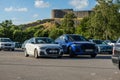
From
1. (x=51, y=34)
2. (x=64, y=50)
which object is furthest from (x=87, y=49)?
(x=51, y=34)

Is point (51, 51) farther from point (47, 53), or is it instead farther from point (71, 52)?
point (71, 52)

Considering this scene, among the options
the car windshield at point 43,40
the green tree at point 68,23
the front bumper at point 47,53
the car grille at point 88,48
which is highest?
the green tree at point 68,23

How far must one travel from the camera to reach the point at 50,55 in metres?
26.7

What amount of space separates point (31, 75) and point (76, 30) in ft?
239

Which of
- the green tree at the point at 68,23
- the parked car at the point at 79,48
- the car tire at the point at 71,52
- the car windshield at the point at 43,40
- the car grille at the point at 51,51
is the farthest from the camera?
the green tree at the point at 68,23

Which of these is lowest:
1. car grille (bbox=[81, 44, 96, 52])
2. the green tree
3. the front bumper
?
the front bumper

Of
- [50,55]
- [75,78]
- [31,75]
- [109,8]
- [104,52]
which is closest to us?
[75,78]

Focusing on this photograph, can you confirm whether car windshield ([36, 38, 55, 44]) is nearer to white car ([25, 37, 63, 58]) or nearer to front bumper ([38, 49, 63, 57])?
white car ([25, 37, 63, 58])

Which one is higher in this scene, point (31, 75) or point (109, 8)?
point (109, 8)

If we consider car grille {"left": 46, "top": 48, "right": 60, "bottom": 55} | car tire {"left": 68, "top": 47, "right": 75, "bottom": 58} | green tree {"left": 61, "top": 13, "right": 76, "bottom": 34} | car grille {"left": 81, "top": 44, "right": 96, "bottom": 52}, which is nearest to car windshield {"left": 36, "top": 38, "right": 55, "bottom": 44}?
car tire {"left": 68, "top": 47, "right": 75, "bottom": 58}

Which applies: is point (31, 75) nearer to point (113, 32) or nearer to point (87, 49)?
point (87, 49)

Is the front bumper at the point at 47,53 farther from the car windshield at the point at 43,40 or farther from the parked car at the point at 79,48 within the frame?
the parked car at the point at 79,48

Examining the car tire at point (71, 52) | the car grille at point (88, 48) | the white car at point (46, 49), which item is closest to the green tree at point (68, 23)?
the car tire at point (71, 52)

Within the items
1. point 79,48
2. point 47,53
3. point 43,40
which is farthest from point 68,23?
point 47,53
